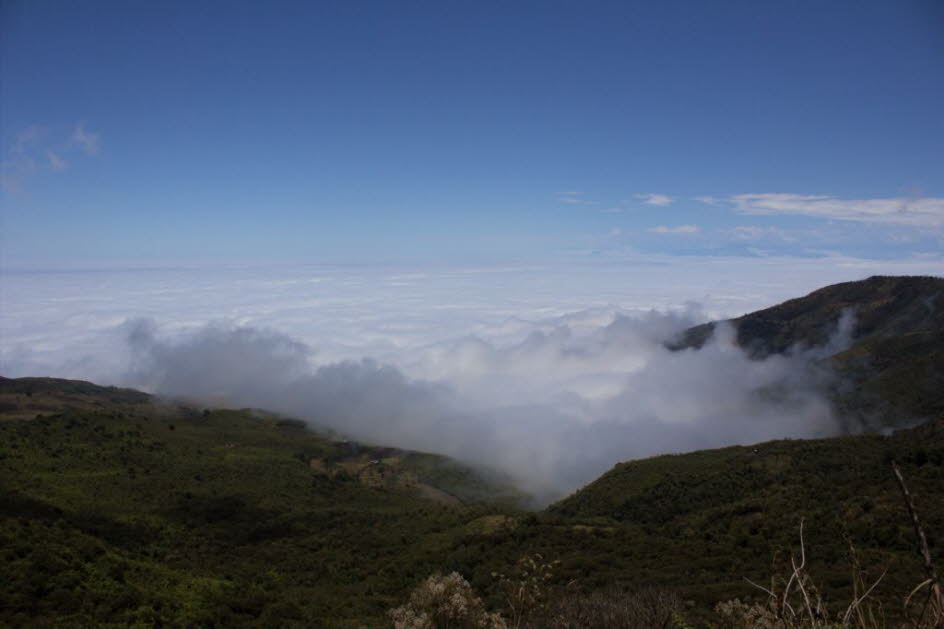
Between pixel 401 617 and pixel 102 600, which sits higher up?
pixel 401 617

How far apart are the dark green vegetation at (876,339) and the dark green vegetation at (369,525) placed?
81cm

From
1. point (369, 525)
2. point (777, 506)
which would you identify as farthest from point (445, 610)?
point (369, 525)

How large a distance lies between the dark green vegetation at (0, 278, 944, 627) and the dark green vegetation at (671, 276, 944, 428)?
2.64ft

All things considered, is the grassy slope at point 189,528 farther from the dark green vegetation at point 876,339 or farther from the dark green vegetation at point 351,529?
the dark green vegetation at point 876,339

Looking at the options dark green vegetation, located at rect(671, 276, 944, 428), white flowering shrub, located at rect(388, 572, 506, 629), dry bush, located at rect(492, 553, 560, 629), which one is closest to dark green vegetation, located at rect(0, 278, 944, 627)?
dark green vegetation, located at rect(671, 276, 944, 428)

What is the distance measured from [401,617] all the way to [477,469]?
487ft

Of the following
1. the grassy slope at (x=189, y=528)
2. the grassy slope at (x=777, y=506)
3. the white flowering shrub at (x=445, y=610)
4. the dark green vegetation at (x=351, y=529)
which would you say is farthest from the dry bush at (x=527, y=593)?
the grassy slope at (x=189, y=528)

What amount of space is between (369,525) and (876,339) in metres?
127

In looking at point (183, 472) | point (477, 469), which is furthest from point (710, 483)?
point (477, 469)

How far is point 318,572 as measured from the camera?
42.6 meters

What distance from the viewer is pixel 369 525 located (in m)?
59.7

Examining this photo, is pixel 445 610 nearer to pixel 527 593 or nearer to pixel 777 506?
pixel 527 593

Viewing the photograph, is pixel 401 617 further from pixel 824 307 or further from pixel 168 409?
pixel 824 307

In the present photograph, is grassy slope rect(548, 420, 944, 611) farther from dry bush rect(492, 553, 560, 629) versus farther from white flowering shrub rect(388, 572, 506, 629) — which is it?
white flowering shrub rect(388, 572, 506, 629)
